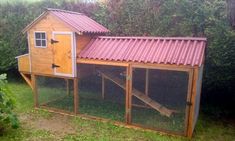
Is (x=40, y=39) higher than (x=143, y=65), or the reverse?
(x=40, y=39)

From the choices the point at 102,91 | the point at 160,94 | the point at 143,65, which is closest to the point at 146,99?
the point at 160,94

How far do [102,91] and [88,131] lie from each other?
289cm

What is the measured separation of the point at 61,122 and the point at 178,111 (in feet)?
12.4

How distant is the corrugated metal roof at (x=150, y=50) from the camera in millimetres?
6379

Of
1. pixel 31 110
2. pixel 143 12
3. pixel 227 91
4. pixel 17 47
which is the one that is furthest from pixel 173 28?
pixel 17 47

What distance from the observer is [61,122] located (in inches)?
299

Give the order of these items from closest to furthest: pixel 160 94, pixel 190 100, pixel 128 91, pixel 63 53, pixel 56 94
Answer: pixel 190 100
pixel 128 91
pixel 63 53
pixel 160 94
pixel 56 94

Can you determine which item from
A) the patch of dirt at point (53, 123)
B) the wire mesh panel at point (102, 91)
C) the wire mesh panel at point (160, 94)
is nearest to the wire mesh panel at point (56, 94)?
the wire mesh panel at point (102, 91)

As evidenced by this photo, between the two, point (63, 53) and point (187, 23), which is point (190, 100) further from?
point (63, 53)

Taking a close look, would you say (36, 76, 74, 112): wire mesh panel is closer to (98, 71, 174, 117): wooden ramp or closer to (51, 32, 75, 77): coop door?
(51, 32, 75, 77): coop door

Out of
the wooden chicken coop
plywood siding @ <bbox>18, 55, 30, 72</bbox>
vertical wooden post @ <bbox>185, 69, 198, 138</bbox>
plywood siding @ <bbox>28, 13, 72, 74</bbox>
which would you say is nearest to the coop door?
the wooden chicken coop

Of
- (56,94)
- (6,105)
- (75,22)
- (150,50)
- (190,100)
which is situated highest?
(75,22)

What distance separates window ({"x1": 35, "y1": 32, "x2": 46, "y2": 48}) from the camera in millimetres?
7801

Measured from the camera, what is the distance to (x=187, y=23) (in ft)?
27.7
